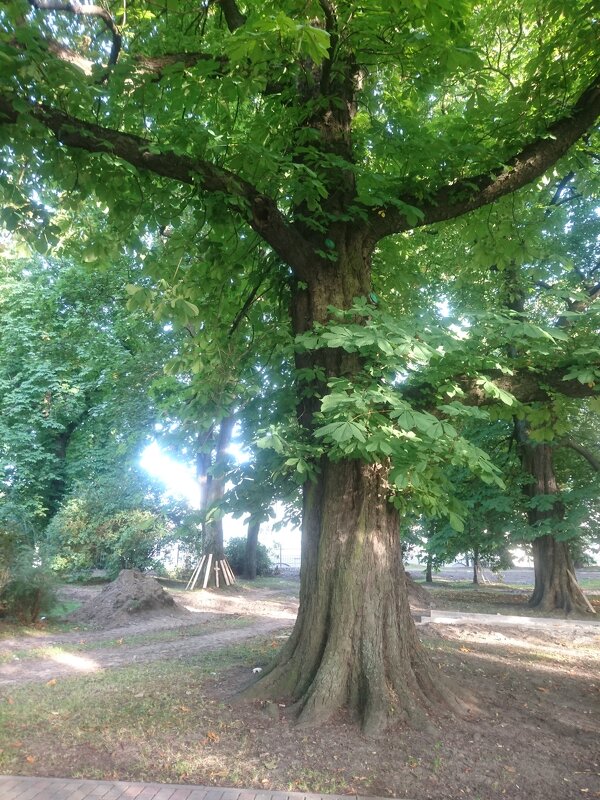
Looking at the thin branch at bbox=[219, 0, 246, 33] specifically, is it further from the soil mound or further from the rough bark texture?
the soil mound

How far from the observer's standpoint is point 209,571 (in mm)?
17734

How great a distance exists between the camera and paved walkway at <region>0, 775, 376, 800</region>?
3.74 meters

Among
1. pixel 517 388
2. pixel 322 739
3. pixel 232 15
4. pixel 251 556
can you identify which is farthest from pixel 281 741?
pixel 251 556

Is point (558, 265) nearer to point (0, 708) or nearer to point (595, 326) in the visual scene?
point (595, 326)

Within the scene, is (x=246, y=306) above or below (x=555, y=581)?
above

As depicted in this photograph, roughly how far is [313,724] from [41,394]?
20360 mm

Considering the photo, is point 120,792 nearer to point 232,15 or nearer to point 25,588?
point 232,15

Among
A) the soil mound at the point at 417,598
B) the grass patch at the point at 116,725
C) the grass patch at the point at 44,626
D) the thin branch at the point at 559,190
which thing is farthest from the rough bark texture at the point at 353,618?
the soil mound at the point at 417,598

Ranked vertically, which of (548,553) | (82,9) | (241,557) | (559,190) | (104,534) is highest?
(559,190)

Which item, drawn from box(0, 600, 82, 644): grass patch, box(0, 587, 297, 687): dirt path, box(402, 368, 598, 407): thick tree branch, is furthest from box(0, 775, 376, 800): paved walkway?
box(0, 600, 82, 644): grass patch

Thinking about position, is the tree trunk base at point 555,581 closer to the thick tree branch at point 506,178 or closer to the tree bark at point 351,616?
the tree bark at point 351,616

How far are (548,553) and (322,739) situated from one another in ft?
40.6

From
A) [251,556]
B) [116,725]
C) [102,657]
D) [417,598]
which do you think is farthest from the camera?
[251,556]

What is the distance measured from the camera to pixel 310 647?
558 cm
